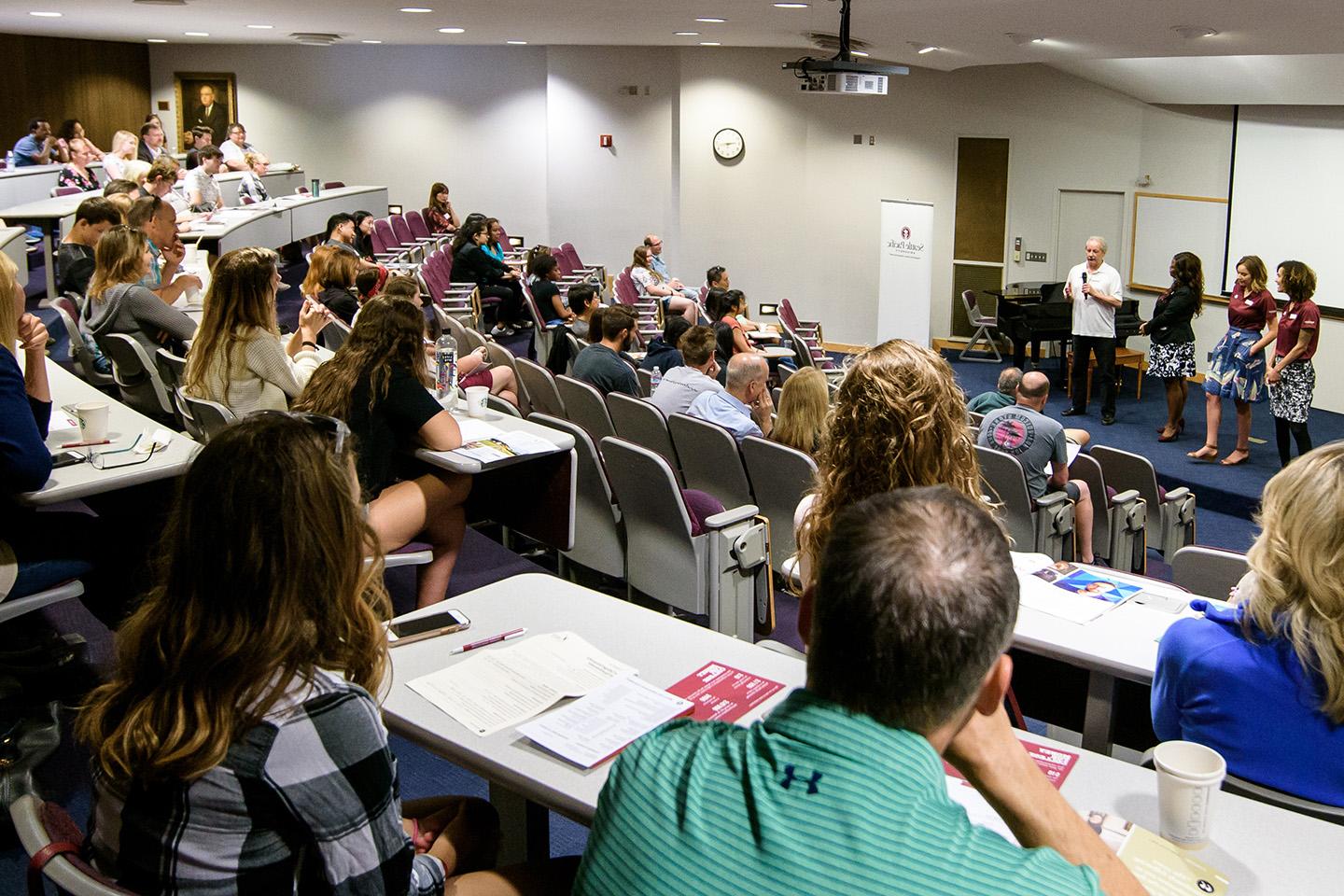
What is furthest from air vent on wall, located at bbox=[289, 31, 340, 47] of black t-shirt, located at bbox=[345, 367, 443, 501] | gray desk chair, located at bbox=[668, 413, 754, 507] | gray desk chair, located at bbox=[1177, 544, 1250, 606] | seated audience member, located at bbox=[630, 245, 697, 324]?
gray desk chair, located at bbox=[1177, 544, 1250, 606]

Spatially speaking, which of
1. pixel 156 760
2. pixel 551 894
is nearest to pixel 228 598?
pixel 156 760

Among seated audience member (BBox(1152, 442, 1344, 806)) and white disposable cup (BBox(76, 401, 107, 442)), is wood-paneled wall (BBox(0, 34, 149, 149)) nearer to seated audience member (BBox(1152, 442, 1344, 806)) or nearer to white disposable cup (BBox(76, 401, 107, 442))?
white disposable cup (BBox(76, 401, 107, 442))

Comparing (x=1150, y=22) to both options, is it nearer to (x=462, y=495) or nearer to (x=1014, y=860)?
(x=462, y=495)

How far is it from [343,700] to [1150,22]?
7569mm

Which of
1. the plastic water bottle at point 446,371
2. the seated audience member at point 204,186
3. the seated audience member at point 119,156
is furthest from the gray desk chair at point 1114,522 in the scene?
the seated audience member at point 119,156

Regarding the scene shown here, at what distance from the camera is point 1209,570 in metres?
3.50

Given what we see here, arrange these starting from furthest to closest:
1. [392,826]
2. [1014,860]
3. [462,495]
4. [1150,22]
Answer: [1150,22] < [462,495] < [392,826] < [1014,860]

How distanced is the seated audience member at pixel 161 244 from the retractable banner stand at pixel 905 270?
785cm

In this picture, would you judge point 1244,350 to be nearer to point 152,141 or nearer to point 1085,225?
point 1085,225

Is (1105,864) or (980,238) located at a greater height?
(980,238)

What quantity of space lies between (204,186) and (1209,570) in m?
9.75

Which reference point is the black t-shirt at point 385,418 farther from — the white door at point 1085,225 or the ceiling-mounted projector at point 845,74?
the white door at point 1085,225

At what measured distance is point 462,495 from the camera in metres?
4.28

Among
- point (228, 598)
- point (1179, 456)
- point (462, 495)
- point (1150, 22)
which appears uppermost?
point (1150, 22)
